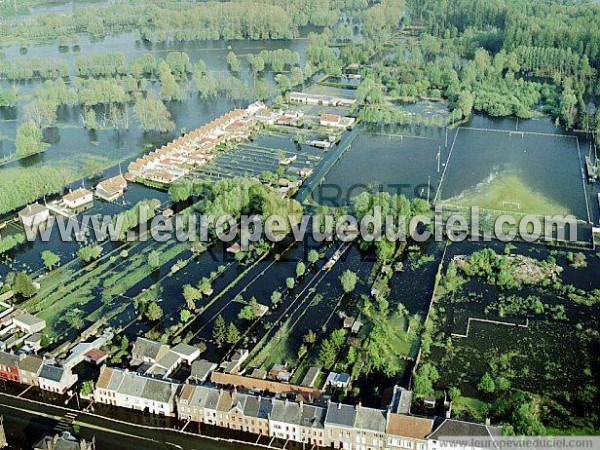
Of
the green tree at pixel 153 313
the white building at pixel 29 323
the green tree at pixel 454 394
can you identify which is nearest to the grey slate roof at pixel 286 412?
the green tree at pixel 454 394

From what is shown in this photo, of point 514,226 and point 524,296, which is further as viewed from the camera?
point 514,226

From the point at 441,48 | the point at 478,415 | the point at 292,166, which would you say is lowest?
the point at 478,415

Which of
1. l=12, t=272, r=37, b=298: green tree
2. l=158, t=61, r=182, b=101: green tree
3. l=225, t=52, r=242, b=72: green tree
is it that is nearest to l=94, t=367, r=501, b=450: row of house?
l=12, t=272, r=37, b=298: green tree

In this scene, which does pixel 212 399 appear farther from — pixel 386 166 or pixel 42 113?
pixel 42 113

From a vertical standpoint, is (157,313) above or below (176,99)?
below

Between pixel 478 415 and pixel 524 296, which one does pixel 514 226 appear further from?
pixel 478 415

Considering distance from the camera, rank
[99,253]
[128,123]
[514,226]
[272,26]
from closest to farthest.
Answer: [99,253] < [514,226] < [128,123] < [272,26]

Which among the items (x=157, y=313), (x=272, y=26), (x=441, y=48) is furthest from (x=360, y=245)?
(x=272, y=26)
